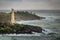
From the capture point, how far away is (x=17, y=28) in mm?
1948

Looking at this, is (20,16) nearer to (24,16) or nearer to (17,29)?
(24,16)

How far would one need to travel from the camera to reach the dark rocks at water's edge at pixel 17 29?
1944mm

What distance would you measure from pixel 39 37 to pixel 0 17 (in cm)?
54

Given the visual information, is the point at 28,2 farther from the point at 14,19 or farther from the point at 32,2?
the point at 14,19

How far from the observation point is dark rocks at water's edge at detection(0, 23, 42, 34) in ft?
6.38

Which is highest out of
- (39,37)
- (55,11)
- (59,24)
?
(55,11)

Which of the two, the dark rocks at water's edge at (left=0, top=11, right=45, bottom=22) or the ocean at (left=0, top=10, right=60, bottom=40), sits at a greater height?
the dark rocks at water's edge at (left=0, top=11, right=45, bottom=22)

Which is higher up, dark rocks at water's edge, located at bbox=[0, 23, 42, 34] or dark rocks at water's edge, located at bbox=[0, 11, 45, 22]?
dark rocks at water's edge, located at bbox=[0, 11, 45, 22]

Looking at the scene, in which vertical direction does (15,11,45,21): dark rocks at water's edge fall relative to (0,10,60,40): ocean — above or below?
above

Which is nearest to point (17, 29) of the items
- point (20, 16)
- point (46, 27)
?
point (20, 16)

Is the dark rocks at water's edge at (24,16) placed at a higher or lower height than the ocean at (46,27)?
higher

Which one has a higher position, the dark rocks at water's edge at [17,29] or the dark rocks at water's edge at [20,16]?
the dark rocks at water's edge at [20,16]

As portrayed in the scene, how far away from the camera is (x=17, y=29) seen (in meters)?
1.95

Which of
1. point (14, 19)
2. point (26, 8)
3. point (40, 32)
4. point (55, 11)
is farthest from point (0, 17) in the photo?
point (55, 11)
